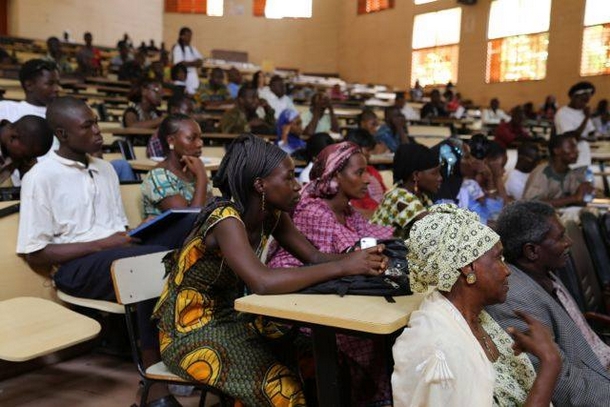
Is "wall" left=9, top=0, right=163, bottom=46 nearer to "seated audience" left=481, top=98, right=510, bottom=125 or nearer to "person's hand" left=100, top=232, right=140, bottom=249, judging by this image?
"seated audience" left=481, top=98, right=510, bottom=125

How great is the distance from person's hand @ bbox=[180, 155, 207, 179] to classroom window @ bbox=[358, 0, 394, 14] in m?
17.4

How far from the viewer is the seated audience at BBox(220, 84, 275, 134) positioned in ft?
24.7

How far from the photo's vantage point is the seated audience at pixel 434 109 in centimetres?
1315

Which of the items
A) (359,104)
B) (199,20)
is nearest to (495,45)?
(359,104)

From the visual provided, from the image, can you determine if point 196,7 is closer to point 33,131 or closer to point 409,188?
point 33,131

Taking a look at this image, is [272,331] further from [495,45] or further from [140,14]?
[140,14]

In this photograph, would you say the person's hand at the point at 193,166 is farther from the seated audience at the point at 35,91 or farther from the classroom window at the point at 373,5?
the classroom window at the point at 373,5

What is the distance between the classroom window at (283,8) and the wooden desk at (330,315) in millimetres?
20525

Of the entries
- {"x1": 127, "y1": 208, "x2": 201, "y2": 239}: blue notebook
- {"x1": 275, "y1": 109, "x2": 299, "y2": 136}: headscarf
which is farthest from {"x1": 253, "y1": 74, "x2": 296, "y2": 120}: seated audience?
{"x1": 127, "y1": 208, "x2": 201, "y2": 239}: blue notebook

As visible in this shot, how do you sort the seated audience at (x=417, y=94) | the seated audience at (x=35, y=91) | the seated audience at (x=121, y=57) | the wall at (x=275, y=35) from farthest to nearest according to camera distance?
the wall at (x=275, y=35) → the seated audience at (x=417, y=94) → the seated audience at (x=121, y=57) → the seated audience at (x=35, y=91)

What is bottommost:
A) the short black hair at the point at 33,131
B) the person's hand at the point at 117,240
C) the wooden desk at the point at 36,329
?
the wooden desk at the point at 36,329

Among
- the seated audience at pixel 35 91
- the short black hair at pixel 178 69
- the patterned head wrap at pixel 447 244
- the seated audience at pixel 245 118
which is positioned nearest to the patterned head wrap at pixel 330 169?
the patterned head wrap at pixel 447 244

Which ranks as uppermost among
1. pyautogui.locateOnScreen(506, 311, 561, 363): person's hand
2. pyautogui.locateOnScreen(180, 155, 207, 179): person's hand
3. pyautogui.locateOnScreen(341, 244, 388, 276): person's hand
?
pyautogui.locateOnScreen(180, 155, 207, 179): person's hand

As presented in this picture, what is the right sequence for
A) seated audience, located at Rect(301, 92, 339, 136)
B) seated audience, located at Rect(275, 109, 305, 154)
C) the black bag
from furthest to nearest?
seated audience, located at Rect(301, 92, 339, 136)
seated audience, located at Rect(275, 109, 305, 154)
the black bag
